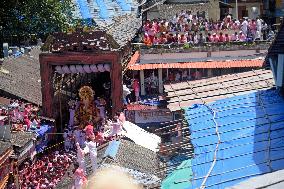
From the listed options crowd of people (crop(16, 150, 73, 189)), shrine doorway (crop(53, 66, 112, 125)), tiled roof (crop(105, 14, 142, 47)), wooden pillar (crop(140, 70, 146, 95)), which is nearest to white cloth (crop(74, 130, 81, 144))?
crowd of people (crop(16, 150, 73, 189))

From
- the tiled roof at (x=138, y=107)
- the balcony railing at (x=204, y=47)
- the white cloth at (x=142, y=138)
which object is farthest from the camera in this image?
the balcony railing at (x=204, y=47)

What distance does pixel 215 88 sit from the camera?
58.4 feet

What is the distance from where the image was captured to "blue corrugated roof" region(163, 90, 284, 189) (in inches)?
433

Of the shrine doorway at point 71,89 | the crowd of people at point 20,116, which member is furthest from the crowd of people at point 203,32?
the crowd of people at point 20,116

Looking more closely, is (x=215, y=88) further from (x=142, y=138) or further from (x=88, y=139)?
(x=88, y=139)

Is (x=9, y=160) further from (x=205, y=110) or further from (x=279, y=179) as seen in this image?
(x=279, y=179)

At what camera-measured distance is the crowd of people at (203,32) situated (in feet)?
107

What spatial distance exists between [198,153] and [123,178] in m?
7.28

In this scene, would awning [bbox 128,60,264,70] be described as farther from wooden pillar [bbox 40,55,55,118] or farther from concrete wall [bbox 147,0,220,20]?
concrete wall [bbox 147,0,220,20]

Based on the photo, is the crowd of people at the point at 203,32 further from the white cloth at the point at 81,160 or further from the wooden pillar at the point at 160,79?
the white cloth at the point at 81,160

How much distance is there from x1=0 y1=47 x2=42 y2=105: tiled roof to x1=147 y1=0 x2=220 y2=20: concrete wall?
35.4ft

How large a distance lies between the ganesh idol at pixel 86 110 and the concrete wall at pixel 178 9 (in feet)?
50.5

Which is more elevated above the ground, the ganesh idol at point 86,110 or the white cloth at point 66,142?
the ganesh idol at point 86,110

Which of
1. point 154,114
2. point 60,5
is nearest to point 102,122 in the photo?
point 154,114
